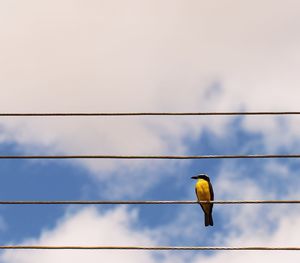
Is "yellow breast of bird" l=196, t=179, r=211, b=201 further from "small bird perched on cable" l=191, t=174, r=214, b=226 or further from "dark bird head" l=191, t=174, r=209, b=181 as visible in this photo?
"dark bird head" l=191, t=174, r=209, b=181

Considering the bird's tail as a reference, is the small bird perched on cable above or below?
above

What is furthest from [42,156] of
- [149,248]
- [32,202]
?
[149,248]

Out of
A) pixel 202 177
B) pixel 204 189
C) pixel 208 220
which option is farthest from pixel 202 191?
pixel 208 220

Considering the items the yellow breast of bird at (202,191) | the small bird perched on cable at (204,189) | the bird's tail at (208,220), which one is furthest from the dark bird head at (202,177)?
the bird's tail at (208,220)

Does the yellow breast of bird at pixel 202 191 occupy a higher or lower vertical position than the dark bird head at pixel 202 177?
lower

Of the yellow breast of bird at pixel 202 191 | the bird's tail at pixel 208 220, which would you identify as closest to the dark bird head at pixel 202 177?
the yellow breast of bird at pixel 202 191

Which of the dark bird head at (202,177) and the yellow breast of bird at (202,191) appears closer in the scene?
the yellow breast of bird at (202,191)

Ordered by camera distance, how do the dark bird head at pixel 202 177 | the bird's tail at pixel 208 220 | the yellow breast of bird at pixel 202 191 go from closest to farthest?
the yellow breast of bird at pixel 202 191, the dark bird head at pixel 202 177, the bird's tail at pixel 208 220

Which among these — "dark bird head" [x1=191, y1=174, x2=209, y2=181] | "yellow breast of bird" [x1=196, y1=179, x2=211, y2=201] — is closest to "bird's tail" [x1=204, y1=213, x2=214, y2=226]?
"yellow breast of bird" [x1=196, y1=179, x2=211, y2=201]

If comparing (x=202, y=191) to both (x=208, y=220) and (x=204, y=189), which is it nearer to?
(x=204, y=189)

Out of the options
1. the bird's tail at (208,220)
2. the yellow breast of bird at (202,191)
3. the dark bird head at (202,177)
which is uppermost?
the dark bird head at (202,177)

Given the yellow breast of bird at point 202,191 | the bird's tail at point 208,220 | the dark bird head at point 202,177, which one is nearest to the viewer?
the yellow breast of bird at point 202,191

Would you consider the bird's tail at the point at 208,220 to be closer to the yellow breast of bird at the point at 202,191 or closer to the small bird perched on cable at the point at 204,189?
the small bird perched on cable at the point at 204,189

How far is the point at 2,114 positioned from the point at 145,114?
1.59 metres
